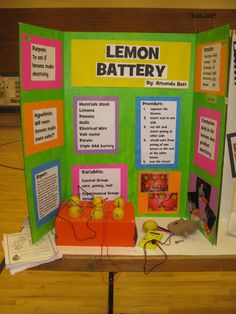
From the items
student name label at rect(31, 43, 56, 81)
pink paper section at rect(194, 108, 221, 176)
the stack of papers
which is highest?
student name label at rect(31, 43, 56, 81)

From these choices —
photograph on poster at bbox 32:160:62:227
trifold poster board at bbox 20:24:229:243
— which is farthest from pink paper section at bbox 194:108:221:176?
photograph on poster at bbox 32:160:62:227

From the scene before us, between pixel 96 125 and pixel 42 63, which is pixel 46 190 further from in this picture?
pixel 42 63

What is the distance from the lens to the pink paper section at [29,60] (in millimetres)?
1246

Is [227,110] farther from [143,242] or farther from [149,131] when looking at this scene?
[143,242]

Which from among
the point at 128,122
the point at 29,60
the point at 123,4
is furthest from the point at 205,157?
the point at 123,4

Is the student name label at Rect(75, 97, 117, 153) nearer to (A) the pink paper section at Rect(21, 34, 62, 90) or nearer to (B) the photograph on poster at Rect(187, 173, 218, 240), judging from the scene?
(A) the pink paper section at Rect(21, 34, 62, 90)

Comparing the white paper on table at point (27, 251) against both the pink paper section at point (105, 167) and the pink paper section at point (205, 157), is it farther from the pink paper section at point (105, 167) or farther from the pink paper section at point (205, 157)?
the pink paper section at point (205, 157)

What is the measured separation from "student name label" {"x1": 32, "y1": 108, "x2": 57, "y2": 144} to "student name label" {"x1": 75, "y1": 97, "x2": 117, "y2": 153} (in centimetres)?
14

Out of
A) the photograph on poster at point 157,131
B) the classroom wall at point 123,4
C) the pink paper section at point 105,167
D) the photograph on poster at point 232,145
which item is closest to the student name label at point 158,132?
the photograph on poster at point 157,131

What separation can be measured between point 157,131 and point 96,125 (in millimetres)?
290

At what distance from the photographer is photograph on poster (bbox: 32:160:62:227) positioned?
140cm

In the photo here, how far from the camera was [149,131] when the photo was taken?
A: 163 cm

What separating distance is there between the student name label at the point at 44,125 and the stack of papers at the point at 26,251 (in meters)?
0.42

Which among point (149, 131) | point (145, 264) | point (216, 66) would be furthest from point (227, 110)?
point (145, 264)
